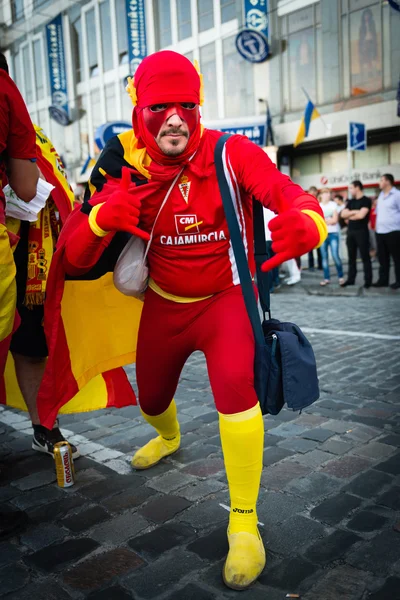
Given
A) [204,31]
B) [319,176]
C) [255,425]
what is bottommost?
[255,425]

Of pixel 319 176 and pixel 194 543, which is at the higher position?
pixel 319 176

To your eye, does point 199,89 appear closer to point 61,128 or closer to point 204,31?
point 204,31

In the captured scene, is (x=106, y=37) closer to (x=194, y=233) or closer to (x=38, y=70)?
(x=38, y=70)

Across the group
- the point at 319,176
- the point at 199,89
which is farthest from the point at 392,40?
the point at 199,89

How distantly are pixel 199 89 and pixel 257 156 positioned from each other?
0.43 metres

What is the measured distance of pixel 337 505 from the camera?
8.39 ft

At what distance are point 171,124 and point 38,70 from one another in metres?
31.8

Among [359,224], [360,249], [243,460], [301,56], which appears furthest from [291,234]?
[301,56]

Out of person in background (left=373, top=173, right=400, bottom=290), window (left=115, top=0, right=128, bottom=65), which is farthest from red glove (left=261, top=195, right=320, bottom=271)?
window (left=115, top=0, right=128, bottom=65)

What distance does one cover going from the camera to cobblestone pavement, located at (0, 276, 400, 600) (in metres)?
2.04

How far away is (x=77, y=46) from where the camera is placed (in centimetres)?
→ 2741

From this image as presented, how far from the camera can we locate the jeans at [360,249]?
1034 cm

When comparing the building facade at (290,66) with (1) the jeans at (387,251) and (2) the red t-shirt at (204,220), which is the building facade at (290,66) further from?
(2) the red t-shirt at (204,220)

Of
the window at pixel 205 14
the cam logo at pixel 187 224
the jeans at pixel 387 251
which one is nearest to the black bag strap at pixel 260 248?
the cam logo at pixel 187 224
